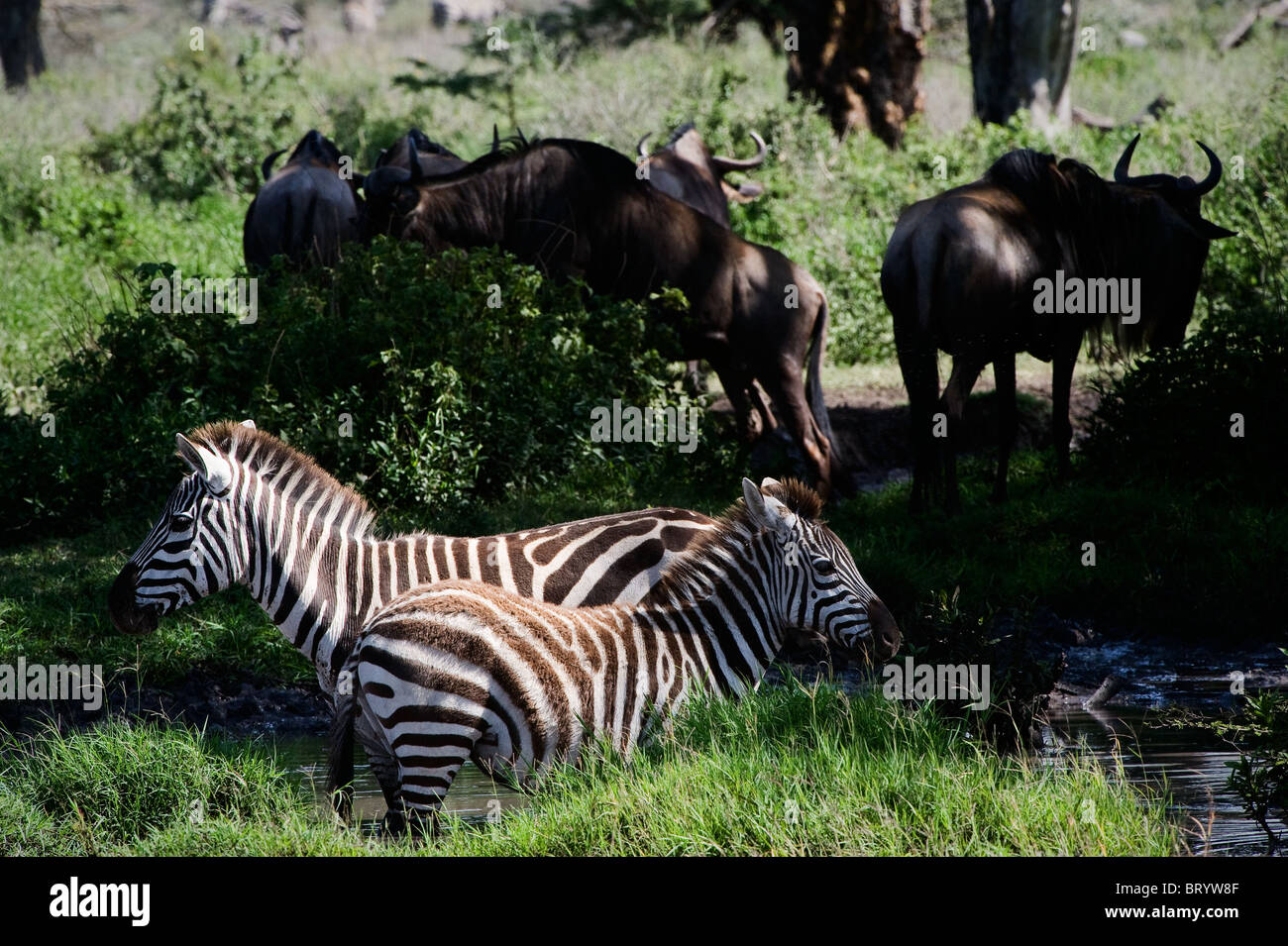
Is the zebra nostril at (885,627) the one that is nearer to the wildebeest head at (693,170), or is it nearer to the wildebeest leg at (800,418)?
the wildebeest leg at (800,418)

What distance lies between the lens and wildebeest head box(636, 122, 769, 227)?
13.7 meters

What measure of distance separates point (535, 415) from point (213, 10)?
141 feet

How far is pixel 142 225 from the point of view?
1691cm

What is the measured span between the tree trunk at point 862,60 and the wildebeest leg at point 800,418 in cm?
915

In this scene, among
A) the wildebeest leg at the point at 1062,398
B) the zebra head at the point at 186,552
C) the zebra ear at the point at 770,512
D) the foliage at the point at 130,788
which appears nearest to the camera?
the foliage at the point at 130,788

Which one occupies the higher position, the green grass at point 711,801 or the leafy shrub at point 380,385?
the leafy shrub at point 380,385

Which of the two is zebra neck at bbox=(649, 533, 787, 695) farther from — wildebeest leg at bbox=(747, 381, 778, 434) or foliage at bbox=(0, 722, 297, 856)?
wildebeest leg at bbox=(747, 381, 778, 434)

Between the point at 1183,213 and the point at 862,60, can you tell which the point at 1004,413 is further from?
the point at 862,60

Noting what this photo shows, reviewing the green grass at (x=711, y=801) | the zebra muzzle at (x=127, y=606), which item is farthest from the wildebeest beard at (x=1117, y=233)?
the zebra muzzle at (x=127, y=606)

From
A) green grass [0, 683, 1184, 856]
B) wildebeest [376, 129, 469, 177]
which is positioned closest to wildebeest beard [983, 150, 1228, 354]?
wildebeest [376, 129, 469, 177]

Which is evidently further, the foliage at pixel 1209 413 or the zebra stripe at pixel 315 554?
the foliage at pixel 1209 413

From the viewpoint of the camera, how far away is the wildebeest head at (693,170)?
45.0 feet

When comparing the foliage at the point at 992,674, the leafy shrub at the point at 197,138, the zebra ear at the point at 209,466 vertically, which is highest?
the leafy shrub at the point at 197,138
